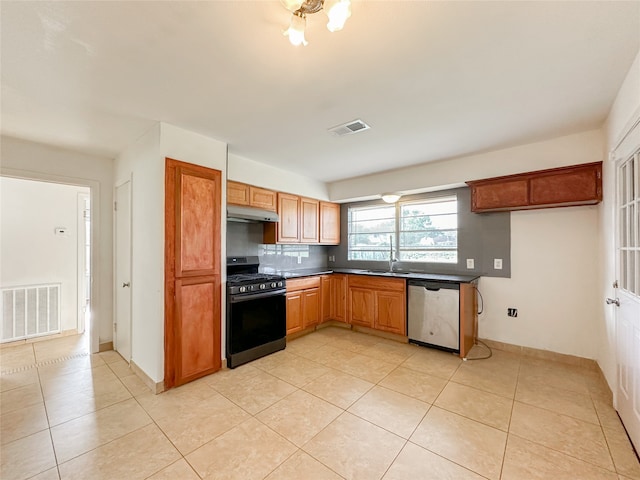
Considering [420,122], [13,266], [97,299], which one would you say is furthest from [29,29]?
[13,266]

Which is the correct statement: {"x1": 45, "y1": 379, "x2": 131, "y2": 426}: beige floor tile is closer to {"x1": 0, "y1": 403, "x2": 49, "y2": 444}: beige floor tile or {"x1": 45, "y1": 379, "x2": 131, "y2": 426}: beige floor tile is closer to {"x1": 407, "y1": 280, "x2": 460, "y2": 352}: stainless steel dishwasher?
{"x1": 0, "y1": 403, "x2": 49, "y2": 444}: beige floor tile

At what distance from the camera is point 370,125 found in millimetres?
2582

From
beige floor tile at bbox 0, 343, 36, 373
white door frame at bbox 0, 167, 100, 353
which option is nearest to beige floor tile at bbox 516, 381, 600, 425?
white door frame at bbox 0, 167, 100, 353

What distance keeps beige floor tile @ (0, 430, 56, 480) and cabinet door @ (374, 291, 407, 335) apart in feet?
11.0

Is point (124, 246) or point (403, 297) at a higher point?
point (124, 246)

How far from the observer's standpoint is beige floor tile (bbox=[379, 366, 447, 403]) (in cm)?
242

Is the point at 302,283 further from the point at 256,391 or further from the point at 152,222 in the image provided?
the point at 152,222

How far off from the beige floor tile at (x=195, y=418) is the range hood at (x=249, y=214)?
1.87 meters

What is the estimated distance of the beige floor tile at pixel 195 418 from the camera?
6.12 ft

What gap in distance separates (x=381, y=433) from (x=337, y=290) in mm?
2539

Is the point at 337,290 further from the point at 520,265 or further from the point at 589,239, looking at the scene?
the point at 589,239

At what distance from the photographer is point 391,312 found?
3754 mm

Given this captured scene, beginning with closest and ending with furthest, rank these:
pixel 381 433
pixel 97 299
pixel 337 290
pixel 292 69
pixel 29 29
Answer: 1. pixel 29 29
2. pixel 292 69
3. pixel 381 433
4. pixel 97 299
5. pixel 337 290

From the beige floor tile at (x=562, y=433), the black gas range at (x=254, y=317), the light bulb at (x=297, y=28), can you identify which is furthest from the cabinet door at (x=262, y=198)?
the beige floor tile at (x=562, y=433)
